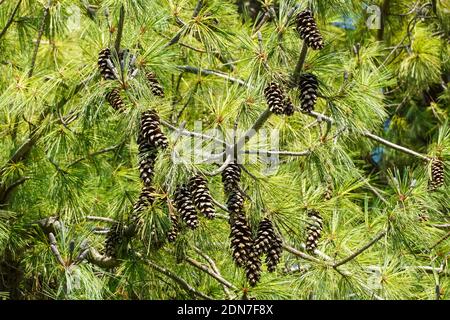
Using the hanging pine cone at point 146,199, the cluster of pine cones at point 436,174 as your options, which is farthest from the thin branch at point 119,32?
the cluster of pine cones at point 436,174

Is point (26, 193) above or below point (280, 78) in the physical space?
below

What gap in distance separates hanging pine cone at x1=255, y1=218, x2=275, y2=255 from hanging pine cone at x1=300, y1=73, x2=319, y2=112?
0.25m

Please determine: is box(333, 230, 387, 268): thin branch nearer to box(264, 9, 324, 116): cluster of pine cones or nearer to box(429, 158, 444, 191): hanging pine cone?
box(429, 158, 444, 191): hanging pine cone

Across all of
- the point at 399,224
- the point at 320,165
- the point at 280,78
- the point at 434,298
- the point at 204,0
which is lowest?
the point at 434,298

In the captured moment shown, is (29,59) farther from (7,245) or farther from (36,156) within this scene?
(7,245)

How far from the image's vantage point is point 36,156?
2592 millimetres

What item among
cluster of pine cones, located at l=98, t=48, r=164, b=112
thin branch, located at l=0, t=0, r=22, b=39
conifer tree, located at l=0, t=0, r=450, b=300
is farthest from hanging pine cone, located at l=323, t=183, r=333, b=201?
thin branch, located at l=0, t=0, r=22, b=39

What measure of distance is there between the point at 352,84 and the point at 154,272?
0.77m

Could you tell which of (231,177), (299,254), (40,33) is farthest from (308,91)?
(40,33)

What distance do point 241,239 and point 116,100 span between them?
0.41 metres

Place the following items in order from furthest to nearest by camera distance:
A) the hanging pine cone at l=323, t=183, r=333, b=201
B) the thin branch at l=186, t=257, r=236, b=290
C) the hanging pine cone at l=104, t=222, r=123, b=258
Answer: the hanging pine cone at l=323, t=183, r=333, b=201, the thin branch at l=186, t=257, r=236, b=290, the hanging pine cone at l=104, t=222, r=123, b=258

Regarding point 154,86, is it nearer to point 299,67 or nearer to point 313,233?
point 299,67

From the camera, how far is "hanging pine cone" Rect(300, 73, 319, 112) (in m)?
1.94

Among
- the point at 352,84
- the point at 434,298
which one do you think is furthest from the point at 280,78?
the point at 434,298
